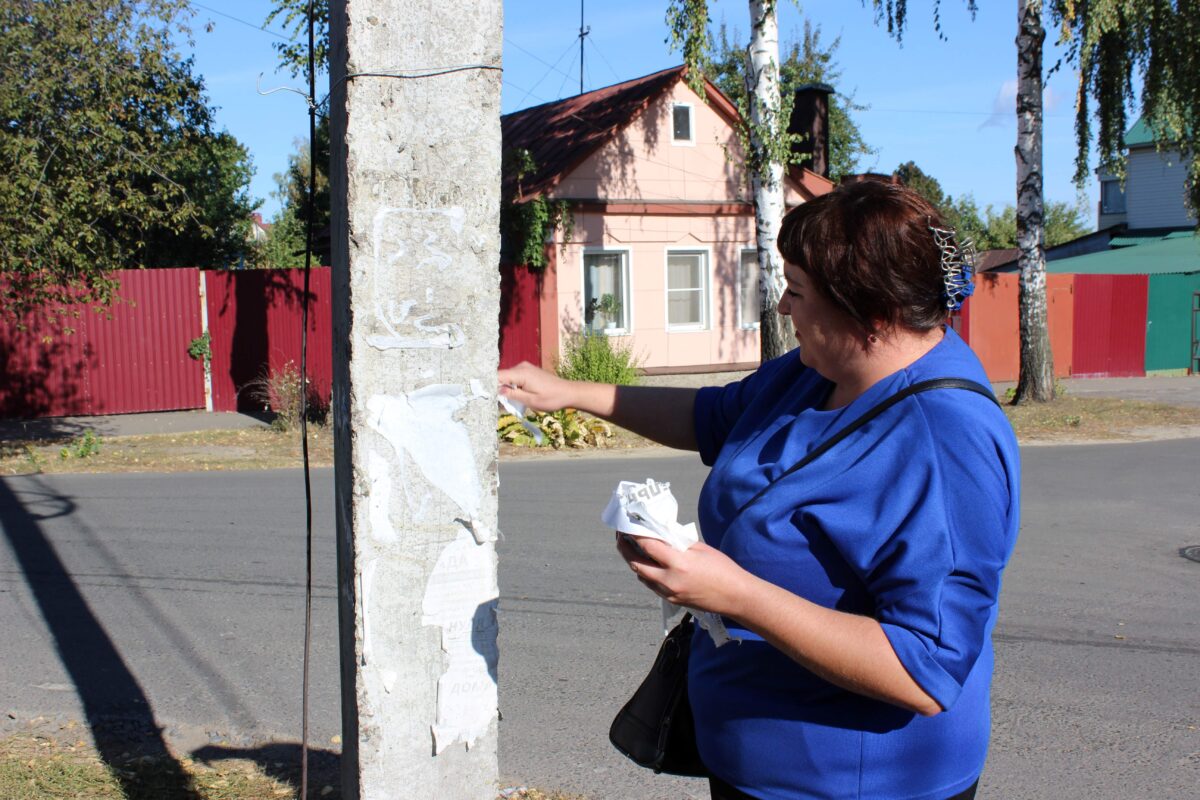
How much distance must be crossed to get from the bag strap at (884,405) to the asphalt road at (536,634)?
246cm

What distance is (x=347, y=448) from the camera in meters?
2.32

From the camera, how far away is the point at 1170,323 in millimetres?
24891

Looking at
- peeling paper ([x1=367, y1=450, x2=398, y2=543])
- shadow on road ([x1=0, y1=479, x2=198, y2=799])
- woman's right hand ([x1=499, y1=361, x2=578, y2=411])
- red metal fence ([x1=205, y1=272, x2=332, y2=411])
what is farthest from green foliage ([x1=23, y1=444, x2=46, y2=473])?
peeling paper ([x1=367, y1=450, x2=398, y2=543])

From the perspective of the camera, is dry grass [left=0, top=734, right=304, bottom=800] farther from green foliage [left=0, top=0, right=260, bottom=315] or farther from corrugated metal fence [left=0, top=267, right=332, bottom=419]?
corrugated metal fence [left=0, top=267, right=332, bottom=419]

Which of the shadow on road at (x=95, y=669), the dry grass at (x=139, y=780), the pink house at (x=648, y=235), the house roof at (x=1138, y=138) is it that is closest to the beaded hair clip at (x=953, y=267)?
the dry grass at (x=139, y=780)

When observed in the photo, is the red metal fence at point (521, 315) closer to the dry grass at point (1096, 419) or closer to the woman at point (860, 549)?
the dry grass at point (1096, 419)

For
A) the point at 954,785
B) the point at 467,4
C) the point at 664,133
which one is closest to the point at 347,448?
the point at 467,4

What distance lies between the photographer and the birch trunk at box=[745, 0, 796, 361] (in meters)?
13.4

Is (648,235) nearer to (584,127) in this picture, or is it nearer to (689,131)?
(689,131)

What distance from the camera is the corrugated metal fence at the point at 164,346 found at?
16.2m

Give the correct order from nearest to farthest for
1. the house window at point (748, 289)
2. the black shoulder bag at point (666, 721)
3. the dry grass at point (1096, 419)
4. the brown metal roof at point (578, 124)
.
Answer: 1. the black shoulder bag at point (666, 721)
2. the dry grass at point (1096, 419)
3. the brown metal roof at point (578, 124)
4. the house window at point (748, 289)

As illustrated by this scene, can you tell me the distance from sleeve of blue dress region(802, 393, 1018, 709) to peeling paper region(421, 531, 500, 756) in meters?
0.95

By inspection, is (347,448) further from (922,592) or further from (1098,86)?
(1098,86)

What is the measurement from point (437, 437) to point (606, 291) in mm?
18284
